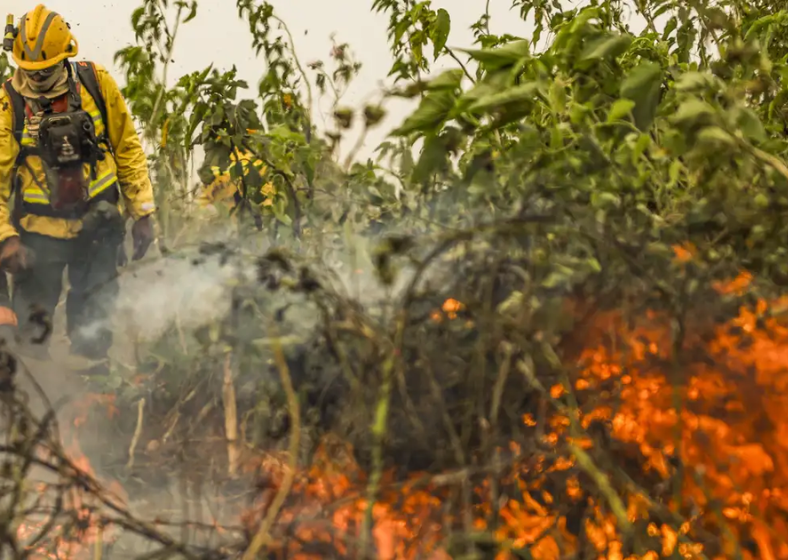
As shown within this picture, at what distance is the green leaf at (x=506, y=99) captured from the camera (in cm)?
81

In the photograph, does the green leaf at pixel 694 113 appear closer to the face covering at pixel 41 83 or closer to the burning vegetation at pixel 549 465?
the burning vegetation at pixel 549 465

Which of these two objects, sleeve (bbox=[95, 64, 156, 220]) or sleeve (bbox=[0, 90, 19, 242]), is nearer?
sleeve (bbox=[0, 90, 19, 242])

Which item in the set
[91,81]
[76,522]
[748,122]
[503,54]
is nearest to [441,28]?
[503,54]

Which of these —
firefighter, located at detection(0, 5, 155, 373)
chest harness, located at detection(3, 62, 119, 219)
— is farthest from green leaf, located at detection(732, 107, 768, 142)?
chest harness, located at detection(3, 62, 119, 219)

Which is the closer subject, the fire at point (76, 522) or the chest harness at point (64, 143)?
the fire at point (76, 522)

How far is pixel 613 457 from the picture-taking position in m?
0.92

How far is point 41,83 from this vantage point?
84.6 inches

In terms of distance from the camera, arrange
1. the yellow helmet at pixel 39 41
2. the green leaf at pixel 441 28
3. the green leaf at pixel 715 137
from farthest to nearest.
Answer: the yellow helmet at pixel 39 41 → the green leaf at pixel 441 28 → the green leaf at pixel 715 137

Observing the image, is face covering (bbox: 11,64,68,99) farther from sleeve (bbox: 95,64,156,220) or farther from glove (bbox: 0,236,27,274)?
glove (bbox: 0,236,27,274)

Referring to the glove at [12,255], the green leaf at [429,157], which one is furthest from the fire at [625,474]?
the glove at [12,255]

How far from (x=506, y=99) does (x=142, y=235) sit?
1691 millimetres

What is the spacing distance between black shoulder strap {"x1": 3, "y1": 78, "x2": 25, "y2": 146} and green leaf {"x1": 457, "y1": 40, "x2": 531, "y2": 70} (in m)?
1.64

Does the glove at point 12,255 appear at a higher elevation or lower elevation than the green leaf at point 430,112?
higher

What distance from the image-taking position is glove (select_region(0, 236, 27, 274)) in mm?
2119
